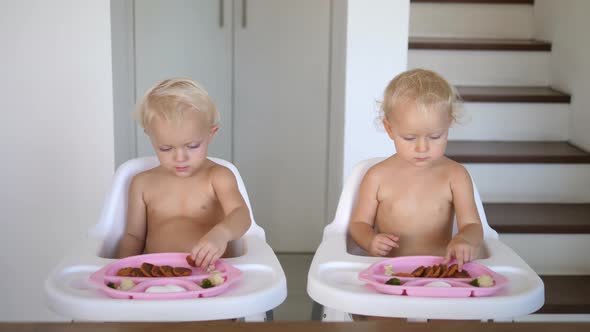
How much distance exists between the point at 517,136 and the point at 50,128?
1.99 m

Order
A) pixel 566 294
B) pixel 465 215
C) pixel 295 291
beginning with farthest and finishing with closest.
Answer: pixel 295 291 → pixel 566 294 → pixel 465 215

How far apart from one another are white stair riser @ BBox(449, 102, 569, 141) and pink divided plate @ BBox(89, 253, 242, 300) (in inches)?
82.5

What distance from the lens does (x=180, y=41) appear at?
3.37 meters

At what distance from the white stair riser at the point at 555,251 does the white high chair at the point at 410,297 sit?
4.21 ft

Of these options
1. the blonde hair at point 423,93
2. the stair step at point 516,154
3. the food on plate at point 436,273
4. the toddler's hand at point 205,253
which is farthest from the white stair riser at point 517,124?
the toddler's hand at point 205,253

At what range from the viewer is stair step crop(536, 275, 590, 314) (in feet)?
9.00

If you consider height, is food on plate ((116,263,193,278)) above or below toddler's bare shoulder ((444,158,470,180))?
below

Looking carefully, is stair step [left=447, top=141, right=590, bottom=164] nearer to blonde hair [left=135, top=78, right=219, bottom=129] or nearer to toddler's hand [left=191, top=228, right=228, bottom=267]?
blonde hair [left=135, top=78, right=219, bottom=129]

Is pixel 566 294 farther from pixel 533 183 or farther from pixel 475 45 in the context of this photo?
pixel 475 45

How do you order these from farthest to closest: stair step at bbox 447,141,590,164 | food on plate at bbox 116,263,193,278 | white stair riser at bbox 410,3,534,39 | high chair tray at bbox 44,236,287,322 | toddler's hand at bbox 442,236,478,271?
white stair riser at bbox 410,3,534,39, stair step at bbox 447,141,590,164, toddler's hand at bbox 442,236,478,271, food on plate at bbox 116,263,193,278, high chair tray at bbox 44,236,287,322

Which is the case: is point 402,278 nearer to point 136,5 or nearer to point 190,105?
point 190,105

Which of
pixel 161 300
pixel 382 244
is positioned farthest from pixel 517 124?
pixel 161 300

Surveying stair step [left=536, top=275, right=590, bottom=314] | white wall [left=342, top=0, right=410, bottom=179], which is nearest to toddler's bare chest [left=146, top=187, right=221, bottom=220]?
white wall [left=342, top=0, right=410, bottom=179]

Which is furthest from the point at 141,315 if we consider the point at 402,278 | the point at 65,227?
the point at 65,227
